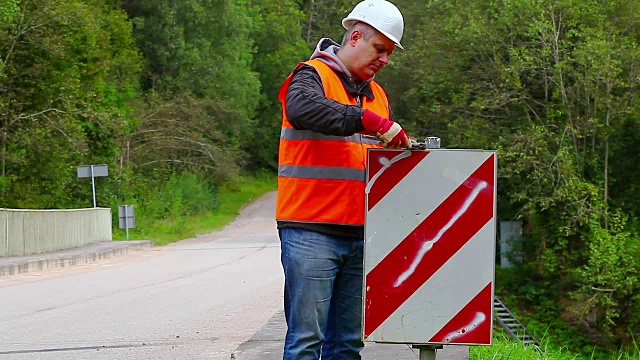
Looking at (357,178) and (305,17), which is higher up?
(305,17)

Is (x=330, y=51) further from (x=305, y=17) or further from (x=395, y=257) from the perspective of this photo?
(x=305, y=17)

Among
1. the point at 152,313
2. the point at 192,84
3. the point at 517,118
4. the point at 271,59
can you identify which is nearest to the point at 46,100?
the point at 517,118

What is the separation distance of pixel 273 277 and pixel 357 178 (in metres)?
13.4

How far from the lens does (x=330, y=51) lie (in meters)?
4.50

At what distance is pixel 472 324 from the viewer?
425 centimetres

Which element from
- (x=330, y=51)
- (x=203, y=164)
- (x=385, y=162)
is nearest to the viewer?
(x=385, y=162)

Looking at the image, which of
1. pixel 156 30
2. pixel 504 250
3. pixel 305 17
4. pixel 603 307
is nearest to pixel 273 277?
pixel 603 307

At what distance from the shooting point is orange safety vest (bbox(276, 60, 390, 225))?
4234 mm

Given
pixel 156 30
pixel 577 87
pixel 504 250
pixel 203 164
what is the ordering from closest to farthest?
1. pixel 577 87
2. pixel 504 250
3. pixel 203 164
4. pixel 156 30

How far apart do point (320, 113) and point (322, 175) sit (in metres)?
0.33

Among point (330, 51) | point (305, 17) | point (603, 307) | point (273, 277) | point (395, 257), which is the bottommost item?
point (603, 307)

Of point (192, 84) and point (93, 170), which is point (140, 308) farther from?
point (192, 84)

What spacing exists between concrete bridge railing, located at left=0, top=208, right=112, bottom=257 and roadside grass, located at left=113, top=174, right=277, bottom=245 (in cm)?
345

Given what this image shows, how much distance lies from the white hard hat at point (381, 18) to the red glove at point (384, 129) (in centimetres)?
42
